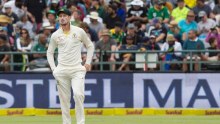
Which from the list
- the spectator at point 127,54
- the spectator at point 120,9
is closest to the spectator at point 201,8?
the spectator at point 120,9

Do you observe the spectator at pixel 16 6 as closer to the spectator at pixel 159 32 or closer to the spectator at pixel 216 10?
the spectator at pixel 159 32

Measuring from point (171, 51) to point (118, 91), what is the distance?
153 centimetres

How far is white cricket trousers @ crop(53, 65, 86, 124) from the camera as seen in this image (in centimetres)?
1395

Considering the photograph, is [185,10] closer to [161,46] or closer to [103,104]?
[161,46]

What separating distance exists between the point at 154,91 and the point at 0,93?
3508mm

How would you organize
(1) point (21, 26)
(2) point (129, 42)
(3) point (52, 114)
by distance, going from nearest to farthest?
(3) point (52, 114)
(2) point (129, 42)
(1) point (21, 26)

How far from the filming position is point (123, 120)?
1739 cm

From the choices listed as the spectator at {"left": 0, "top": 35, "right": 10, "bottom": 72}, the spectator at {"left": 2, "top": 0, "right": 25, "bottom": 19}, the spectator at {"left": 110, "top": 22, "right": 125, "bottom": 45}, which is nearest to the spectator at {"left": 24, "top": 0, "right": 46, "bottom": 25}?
the spectator at {"left": 2, "top": 0, "right": 25, "bottom": 19}

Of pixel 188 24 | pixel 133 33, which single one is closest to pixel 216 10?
pixel 188 24

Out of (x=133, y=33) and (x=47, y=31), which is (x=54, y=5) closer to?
(x=47, y=31)

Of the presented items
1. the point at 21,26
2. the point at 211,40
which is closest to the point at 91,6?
the point at 21,26

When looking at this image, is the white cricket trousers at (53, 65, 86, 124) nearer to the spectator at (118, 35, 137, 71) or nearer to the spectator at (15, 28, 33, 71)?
the spectator at (118, 35, 137, 71)

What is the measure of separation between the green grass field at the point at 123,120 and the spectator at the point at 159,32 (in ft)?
11.2

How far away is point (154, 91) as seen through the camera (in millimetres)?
20031
